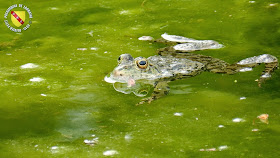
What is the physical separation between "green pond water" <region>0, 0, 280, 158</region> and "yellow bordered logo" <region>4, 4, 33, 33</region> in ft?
0.33

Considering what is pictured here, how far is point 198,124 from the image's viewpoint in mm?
3834

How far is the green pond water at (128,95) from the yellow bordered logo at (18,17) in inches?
3.9

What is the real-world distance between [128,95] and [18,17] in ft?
9.58

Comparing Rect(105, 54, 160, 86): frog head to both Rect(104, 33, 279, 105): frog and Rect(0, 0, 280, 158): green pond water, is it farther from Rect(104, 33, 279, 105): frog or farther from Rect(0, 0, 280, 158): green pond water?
Rect(0, 0, 280, 158): green pond water

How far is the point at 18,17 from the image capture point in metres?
6.72

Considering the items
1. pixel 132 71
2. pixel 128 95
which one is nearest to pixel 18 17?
pixel 132 71

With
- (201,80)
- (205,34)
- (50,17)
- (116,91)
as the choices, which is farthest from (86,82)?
(50,17)

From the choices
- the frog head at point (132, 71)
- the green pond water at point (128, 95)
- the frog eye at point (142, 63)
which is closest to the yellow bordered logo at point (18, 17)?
the green pond water at point (128, 95)

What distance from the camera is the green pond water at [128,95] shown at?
3.57 metres

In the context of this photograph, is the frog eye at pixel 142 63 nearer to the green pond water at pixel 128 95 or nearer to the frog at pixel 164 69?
the frog at pixel 164 69

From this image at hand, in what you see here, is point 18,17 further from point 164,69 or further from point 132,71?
point 164,69

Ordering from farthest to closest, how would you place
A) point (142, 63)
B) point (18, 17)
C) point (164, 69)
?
1. point (18, 17)
2. point (164, 69)
3. point (142, 63)

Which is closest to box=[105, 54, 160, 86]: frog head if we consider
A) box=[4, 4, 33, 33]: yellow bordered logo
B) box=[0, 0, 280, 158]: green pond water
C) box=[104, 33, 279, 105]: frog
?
box=[104, 33, 279, 105]: frog

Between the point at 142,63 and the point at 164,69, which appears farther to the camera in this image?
the point at 164,69
